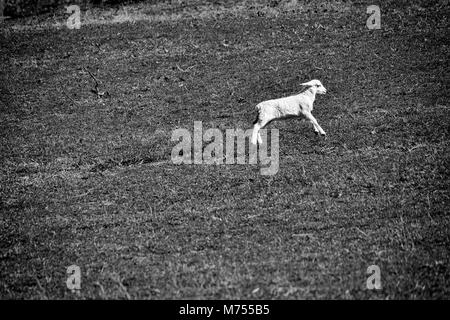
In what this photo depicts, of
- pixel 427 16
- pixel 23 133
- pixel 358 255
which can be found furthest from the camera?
pixel 427 16

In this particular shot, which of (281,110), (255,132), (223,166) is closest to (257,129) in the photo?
(255,132)

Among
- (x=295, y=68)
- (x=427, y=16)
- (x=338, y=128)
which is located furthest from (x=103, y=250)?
(x=427, y=16)

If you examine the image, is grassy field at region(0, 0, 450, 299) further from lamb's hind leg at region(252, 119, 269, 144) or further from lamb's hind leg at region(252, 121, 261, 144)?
lamb's hind leg at region(252, 121, 261, 144)

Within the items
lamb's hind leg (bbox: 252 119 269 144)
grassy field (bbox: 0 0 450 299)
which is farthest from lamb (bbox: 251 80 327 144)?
grassy field (bbox: 0 0 450 299)

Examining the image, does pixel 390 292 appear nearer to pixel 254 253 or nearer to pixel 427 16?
pixel 254 253

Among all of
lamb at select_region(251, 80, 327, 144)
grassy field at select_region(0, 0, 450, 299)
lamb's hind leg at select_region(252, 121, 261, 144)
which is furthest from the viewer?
lamb at select_region(251, 80, 327, 144)

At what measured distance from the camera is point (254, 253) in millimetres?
11484

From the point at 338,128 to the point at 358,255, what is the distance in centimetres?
941

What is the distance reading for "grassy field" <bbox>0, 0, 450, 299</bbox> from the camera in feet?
35.8

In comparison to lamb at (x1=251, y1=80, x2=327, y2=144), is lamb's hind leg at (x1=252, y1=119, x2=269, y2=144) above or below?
below

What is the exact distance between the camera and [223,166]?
17.3 metres

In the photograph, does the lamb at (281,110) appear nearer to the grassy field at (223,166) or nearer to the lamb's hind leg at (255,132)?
the lamb's hind leg at (255,132)

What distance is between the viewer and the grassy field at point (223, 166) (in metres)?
10.9
